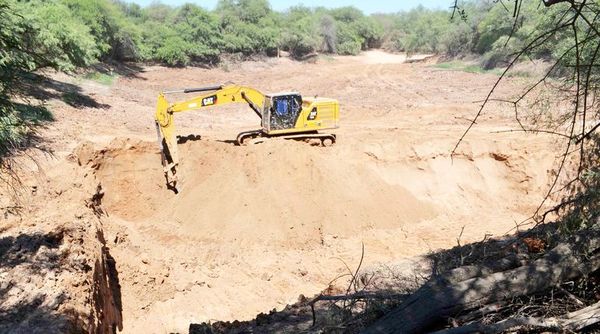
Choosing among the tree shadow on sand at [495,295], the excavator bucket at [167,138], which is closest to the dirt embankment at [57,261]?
the excavator bucket at [167,138]

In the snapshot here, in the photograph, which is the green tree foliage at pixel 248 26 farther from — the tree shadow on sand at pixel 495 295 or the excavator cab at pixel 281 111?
the tree shadow on sand at pixel 495 295

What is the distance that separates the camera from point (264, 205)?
12.0 metres

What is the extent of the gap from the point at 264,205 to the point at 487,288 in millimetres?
9110

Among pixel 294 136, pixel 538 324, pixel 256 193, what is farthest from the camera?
pixel 294 136

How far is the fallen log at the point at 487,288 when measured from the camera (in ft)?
9.84

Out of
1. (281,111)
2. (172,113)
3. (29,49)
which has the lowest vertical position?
(281,111)

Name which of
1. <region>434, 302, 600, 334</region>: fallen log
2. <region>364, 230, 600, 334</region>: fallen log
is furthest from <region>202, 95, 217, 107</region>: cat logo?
<region>434, 302, 600, 334</region>: fallen log

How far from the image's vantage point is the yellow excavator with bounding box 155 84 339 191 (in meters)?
12.5

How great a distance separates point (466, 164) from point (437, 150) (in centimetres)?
88

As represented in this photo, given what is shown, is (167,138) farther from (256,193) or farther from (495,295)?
(495,295)

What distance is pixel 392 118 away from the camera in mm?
20547

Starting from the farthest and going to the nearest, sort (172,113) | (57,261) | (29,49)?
(172,113) → (29,49) → (57,261)

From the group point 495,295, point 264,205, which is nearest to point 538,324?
point 495,295

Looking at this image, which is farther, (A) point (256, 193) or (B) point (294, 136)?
(B) point (294, 136)
